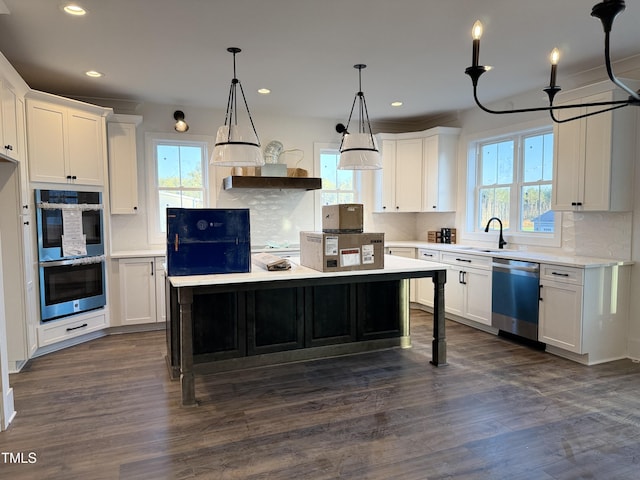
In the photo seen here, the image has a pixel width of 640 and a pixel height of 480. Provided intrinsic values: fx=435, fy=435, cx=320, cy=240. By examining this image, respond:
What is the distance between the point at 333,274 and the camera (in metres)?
3.26

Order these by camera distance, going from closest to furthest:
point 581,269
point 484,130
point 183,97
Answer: point 581,269, point 183,97, point 484,130

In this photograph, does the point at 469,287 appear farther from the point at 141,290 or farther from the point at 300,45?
the point at 141,290

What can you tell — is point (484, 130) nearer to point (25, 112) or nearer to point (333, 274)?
point (333, 274)

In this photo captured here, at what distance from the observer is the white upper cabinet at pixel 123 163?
4.84 metres

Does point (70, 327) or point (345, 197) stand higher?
point (345, 197)

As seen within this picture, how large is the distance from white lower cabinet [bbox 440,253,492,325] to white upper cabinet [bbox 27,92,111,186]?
159 inches

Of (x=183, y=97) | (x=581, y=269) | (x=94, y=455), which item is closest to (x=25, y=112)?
(x=183, y=97)

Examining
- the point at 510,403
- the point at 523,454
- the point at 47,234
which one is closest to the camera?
the point at 523,454

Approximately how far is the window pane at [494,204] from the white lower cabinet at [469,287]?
2.48ft

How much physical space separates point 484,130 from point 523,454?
4.08 m

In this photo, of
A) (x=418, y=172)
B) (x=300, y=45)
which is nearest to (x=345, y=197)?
(x=418, y=172)

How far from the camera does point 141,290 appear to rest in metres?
4.86

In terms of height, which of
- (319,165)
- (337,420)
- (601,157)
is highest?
(319,165)

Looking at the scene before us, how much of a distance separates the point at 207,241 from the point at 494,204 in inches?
150
